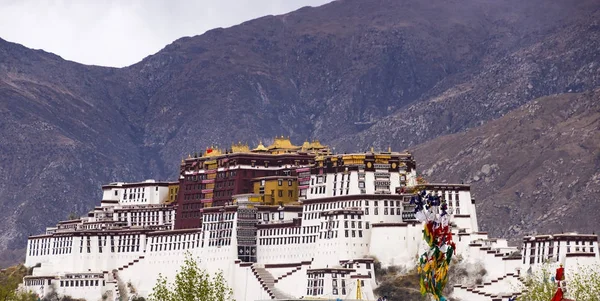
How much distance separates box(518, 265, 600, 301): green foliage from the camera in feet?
534

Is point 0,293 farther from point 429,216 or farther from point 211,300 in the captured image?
point 429,216

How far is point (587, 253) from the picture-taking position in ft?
640

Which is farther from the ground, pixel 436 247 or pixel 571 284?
pixel 571 284

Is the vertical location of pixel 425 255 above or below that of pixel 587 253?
below

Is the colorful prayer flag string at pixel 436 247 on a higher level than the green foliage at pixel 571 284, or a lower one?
lower

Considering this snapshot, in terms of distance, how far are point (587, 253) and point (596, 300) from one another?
39.4 metres

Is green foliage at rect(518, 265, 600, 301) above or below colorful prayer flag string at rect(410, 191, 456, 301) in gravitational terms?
above

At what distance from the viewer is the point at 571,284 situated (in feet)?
595

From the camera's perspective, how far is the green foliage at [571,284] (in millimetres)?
162750

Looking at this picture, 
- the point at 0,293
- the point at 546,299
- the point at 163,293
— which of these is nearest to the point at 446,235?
the point at 546,299

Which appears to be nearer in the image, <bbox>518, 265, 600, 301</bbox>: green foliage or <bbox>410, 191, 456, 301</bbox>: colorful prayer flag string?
<bbox>410, 191, 456, 301</bbox>: colorful prayer flag string

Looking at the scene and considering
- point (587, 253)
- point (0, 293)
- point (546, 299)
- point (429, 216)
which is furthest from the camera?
point (587, 253)

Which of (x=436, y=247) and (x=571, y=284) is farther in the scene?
(x=571, y=284)

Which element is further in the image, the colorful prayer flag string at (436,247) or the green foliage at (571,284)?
the green foliage at (571,284)
